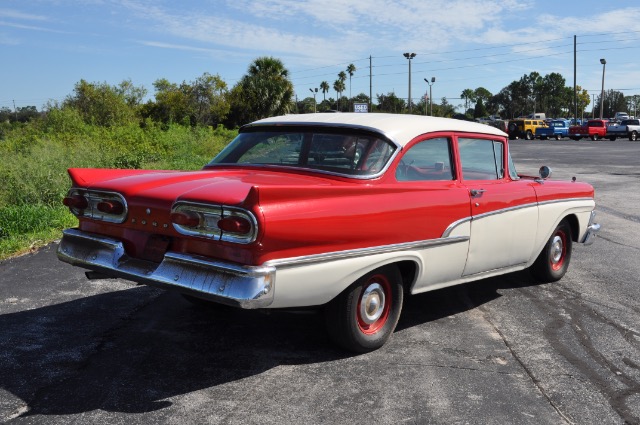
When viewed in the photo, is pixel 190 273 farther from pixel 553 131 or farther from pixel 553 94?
pixel 553 94

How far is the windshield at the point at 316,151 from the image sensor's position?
4324mm

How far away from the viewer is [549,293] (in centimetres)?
587

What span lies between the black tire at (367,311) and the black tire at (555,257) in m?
2.27

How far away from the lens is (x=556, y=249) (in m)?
6.22

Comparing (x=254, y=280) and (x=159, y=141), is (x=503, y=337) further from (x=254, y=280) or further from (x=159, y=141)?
(x=159, y=141)

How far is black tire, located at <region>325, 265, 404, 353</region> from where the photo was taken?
13.1ft

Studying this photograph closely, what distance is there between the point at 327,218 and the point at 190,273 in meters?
0.85

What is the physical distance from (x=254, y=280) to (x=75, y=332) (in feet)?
6.15

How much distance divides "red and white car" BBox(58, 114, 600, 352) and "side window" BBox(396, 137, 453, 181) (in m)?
0.01

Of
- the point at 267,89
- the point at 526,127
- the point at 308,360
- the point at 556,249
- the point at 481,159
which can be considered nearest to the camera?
the point at 308,360

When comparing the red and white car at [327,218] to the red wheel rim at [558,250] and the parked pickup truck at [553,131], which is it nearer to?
the red wheel rim at [558,250]

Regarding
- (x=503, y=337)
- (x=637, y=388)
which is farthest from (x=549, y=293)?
(x=637, y=388)

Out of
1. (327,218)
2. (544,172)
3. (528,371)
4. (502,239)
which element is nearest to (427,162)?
(502,239)

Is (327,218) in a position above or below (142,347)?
above
